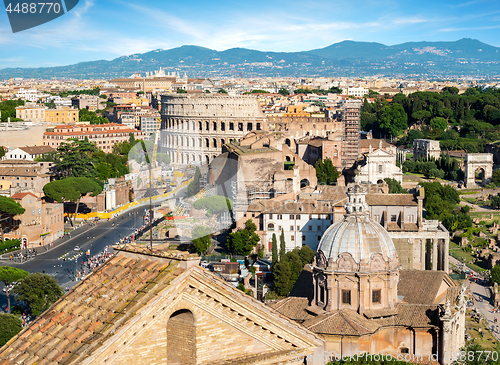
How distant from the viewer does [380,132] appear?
77.1m

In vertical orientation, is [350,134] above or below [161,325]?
below

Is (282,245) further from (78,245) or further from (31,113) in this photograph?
(31,113)

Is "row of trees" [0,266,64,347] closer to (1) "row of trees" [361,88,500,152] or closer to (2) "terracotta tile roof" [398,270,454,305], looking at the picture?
(2) "terracotta tile roof" [398,270,454,305]

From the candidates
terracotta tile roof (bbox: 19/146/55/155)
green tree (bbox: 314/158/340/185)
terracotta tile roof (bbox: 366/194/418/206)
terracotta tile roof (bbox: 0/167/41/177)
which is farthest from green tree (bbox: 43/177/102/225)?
terracotta tile roof (bbox: 366/194/418/206)

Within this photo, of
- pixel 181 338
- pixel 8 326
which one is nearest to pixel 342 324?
pixel 8 326

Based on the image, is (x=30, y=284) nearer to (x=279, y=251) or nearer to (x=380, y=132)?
(x=279, y=251)

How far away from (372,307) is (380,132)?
63017 millimetres

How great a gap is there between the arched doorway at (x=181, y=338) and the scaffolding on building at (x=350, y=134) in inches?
1716

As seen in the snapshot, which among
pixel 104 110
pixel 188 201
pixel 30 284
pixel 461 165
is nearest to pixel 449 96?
pixel 461 165

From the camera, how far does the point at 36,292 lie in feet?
73.3

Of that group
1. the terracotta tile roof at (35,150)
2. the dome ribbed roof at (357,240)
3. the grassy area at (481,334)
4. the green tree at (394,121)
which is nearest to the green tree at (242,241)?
the grassy area at (481,334)

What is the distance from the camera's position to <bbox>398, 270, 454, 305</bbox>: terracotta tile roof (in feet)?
56.6

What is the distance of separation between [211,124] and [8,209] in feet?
110

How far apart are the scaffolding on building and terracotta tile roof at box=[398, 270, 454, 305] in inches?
1193
